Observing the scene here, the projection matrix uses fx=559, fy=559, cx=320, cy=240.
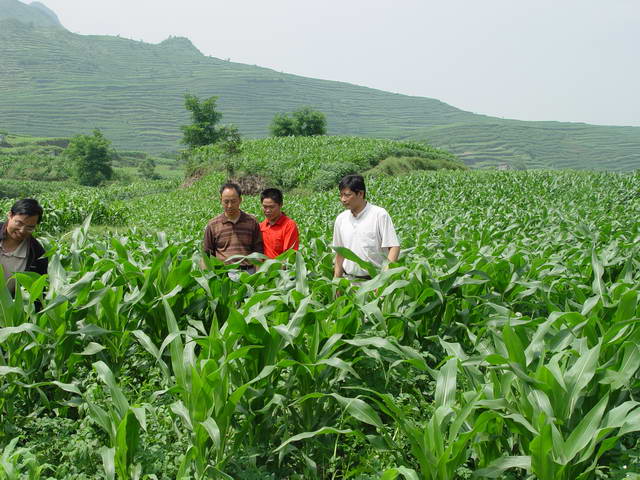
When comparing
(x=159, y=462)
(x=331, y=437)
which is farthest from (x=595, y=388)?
(x=159, y=462)

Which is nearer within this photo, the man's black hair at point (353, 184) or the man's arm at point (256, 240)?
the man's black hair at point (353, 184)

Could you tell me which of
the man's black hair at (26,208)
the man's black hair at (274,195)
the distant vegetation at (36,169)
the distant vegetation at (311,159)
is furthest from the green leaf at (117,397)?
the distant vegetation at (36,169)

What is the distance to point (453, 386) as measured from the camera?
2584 millimetres

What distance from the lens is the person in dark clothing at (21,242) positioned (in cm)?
372

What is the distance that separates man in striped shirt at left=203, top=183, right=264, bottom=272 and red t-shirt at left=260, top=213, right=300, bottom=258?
0.18 meters

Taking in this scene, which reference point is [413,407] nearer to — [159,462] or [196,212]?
[159,462]

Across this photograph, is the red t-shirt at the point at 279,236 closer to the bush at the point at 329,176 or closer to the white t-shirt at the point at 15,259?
the white t-shirt at the point at 15,259

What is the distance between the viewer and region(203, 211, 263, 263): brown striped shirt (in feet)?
16.6

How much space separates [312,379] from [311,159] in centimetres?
2933

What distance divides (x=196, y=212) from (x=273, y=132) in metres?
38.5

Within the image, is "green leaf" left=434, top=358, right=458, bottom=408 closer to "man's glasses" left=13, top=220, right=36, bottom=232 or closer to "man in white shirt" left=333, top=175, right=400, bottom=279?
"man in white shirt" left=333, top=175, right=400, bottom=279

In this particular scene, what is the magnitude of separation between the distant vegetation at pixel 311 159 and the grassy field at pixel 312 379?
935 inches

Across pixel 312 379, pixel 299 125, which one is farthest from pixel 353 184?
pixel 299 125

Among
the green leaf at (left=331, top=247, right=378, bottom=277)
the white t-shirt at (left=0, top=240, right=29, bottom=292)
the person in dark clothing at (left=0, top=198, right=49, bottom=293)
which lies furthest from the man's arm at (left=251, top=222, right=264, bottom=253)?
the white t-shirt at (left=0, top=240, right=29, bottom=292)
